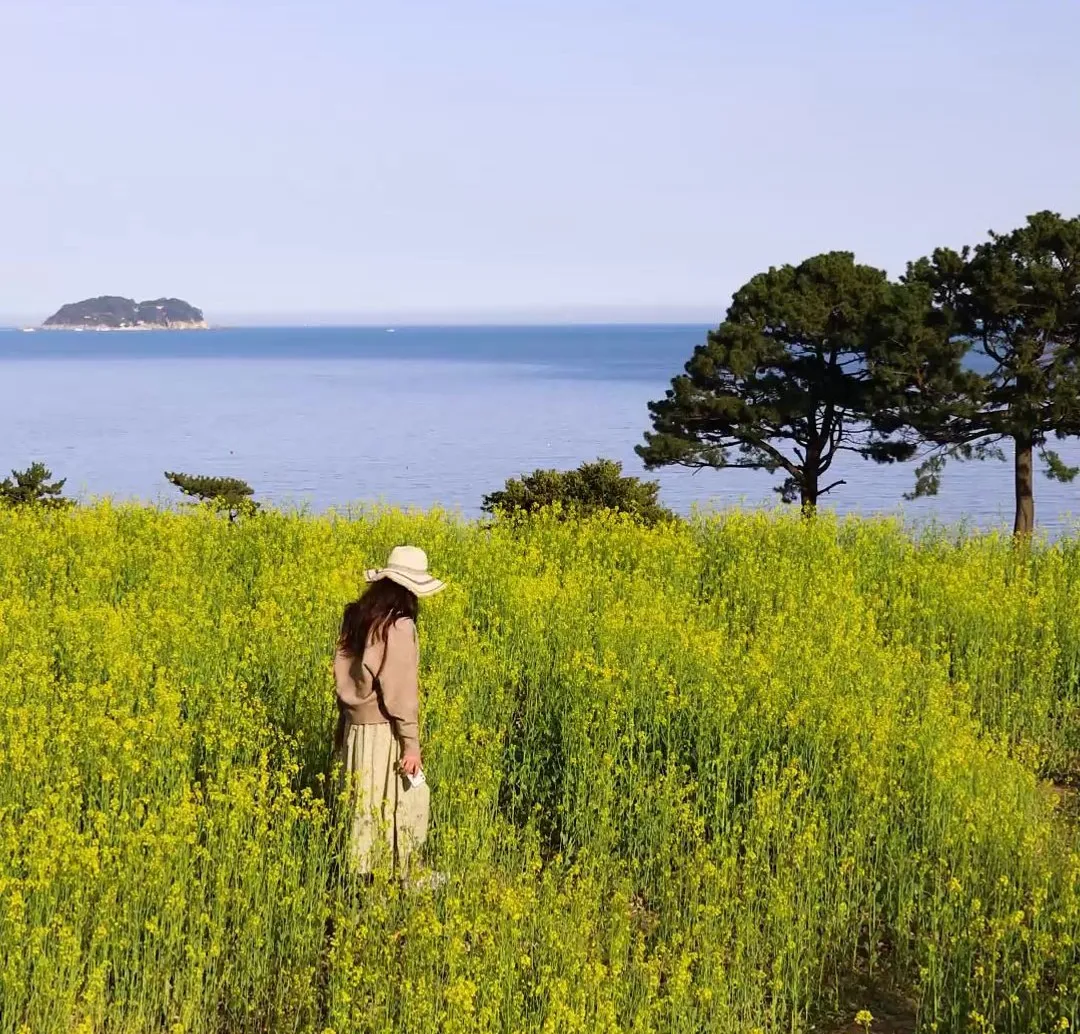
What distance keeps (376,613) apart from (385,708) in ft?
1.54

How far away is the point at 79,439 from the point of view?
7925 cm

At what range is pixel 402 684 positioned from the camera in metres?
6.48

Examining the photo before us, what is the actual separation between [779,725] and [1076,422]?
19598 millimetres

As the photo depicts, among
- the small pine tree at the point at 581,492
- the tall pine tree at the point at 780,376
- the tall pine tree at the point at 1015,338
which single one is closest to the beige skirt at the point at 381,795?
the small pine tree at the point at 581,492

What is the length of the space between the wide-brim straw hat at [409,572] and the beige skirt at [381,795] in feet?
2.48

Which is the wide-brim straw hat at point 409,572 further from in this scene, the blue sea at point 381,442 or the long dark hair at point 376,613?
the blue sea at point 381,442

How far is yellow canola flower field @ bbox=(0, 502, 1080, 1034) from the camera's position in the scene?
541cm

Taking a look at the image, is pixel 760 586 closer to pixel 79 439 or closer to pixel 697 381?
pixel 697 381

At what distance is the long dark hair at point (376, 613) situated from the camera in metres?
6.49

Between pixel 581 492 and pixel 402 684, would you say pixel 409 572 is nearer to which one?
pixel 402 684

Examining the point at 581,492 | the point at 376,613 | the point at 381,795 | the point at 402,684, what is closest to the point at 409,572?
the point at 376,613

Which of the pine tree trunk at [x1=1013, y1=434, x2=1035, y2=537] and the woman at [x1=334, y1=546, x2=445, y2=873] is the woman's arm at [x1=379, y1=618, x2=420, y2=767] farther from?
the pine tree trunk at [x1=1013, y1=434, x2=1035, y2=537]

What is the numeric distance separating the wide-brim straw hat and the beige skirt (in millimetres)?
757

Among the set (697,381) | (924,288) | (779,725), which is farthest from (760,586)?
(697,381)
